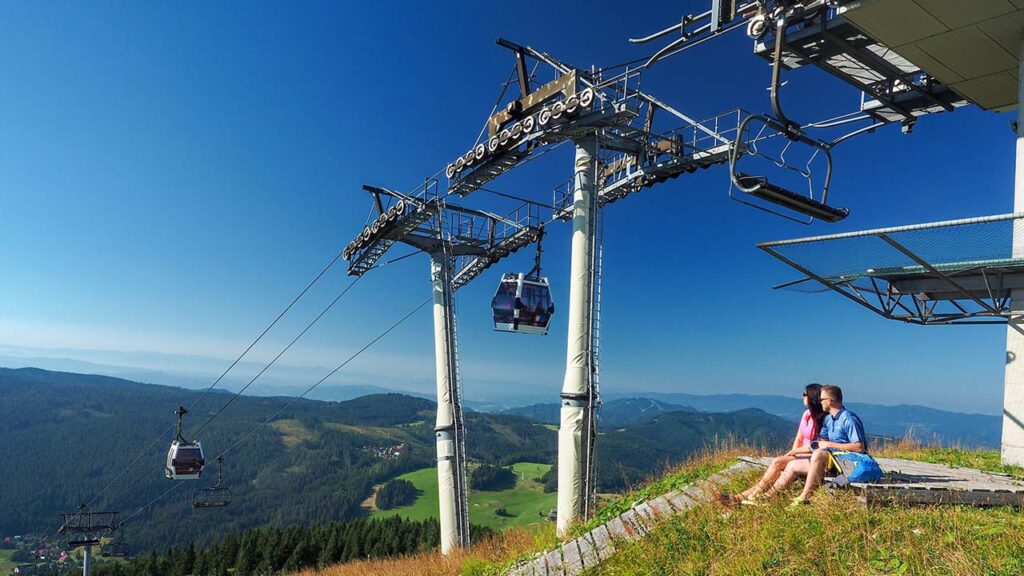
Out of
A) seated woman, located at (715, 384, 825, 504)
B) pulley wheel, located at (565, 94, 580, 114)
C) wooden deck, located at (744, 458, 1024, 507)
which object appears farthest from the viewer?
pulley wheel, located at (565, 94, 580, 114)

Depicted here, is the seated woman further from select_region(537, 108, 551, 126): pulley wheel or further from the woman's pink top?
select_region(537, 108, 551, 126): pulley wheel

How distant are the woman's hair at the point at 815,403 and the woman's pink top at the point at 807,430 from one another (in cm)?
6

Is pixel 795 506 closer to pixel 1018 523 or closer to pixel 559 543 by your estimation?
pixel 1018 523

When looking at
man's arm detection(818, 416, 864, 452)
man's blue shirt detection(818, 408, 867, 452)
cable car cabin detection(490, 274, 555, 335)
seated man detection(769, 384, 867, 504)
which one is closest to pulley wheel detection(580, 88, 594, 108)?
cable car cabin detection(490, 274, 555, 335)

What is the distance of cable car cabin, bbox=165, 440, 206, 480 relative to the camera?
25.8 m

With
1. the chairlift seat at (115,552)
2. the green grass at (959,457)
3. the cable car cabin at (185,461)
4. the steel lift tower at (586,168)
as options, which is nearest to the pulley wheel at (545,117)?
the steel lift tower at (586,168)

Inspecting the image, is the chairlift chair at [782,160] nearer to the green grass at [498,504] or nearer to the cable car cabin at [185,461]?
the cable car cabin at [185,461]

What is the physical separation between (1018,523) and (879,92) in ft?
35.7

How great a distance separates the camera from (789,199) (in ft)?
33.1

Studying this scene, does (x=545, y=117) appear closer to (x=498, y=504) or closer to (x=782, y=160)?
(x=782, y=160)

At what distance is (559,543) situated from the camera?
382 inches

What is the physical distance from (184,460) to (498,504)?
142 m

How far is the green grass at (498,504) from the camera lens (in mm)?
141875

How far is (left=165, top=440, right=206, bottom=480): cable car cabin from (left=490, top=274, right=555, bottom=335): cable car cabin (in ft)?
56.8
